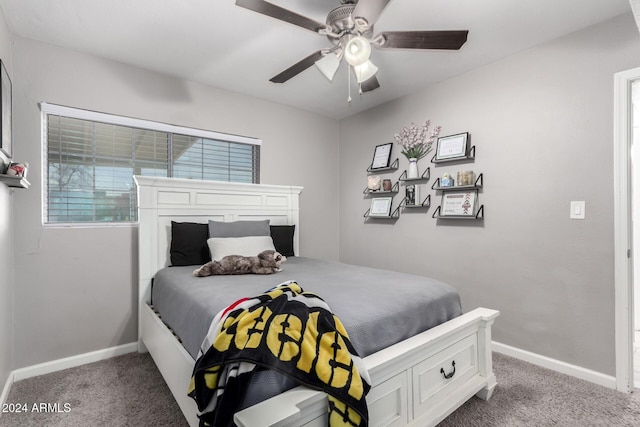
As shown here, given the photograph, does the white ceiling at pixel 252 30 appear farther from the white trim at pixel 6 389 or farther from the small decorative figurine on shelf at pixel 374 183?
the white trim at pixel 6 389

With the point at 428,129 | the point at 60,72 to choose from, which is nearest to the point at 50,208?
the point at 60,72

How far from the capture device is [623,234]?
78.4 inches

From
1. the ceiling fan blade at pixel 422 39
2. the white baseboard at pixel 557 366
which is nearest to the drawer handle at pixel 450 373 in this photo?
the white baseboard at pixel 557 366

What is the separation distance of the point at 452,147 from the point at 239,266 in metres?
2.11

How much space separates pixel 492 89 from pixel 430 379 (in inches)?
91.8

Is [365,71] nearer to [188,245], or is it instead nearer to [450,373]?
[450,373]

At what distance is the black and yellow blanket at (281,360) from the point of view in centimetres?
107

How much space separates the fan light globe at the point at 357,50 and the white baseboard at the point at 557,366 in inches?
96.5

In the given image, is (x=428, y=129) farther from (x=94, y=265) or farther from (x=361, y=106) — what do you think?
(x=94, y=265)

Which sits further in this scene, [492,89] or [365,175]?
[365,175]

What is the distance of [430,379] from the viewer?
5.12 ft

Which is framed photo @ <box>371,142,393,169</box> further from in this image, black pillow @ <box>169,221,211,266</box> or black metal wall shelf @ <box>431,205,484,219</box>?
black pillow @ <box>169,221,211,266</box>

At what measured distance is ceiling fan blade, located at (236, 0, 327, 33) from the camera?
4.60 ft

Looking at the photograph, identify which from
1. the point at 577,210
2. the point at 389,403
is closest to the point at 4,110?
the point at 389,403
